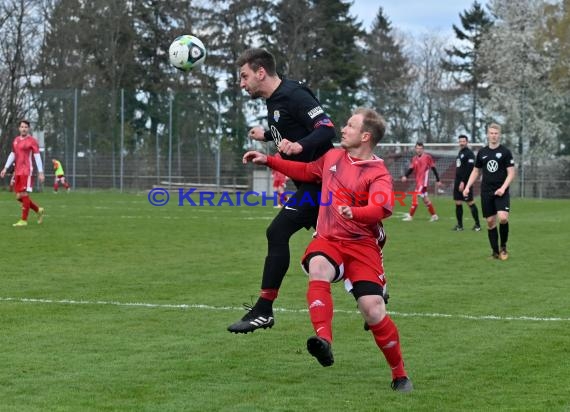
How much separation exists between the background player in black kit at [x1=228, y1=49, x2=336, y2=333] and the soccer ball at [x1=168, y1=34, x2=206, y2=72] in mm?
5292

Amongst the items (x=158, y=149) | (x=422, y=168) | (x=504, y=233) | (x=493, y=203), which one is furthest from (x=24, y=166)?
(x=158, y=149)

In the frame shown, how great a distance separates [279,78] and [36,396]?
10.8ft

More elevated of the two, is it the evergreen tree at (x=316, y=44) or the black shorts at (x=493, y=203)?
the evergreen tree at (x=316, y=44)

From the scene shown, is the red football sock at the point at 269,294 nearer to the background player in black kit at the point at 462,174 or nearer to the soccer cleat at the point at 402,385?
the soccer cleat at the point at 402,385

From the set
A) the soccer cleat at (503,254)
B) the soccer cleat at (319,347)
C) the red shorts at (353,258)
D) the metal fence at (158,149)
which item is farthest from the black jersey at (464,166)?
the metal fence at (158,149)

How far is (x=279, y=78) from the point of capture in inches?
310

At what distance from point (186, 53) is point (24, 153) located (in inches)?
384

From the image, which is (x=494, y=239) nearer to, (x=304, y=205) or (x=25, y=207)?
(x=304, y=205)

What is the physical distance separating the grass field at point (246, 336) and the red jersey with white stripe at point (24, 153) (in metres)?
5.20

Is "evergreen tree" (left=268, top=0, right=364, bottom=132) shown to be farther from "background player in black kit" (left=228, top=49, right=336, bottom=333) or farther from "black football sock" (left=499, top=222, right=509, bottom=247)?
"background player in black kit" (left=228, top=49, right=336, bottom=333)

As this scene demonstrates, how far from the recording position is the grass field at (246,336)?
5.86m

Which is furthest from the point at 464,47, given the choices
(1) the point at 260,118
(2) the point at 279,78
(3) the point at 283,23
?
(2) the point at 279,78

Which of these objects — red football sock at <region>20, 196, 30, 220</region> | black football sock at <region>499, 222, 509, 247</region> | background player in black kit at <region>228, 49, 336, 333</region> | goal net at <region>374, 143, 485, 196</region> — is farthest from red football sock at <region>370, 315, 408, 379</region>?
goal net at <region>374, 143, 485, 196</region>

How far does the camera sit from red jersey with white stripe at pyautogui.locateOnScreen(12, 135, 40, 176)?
21.3 meters
